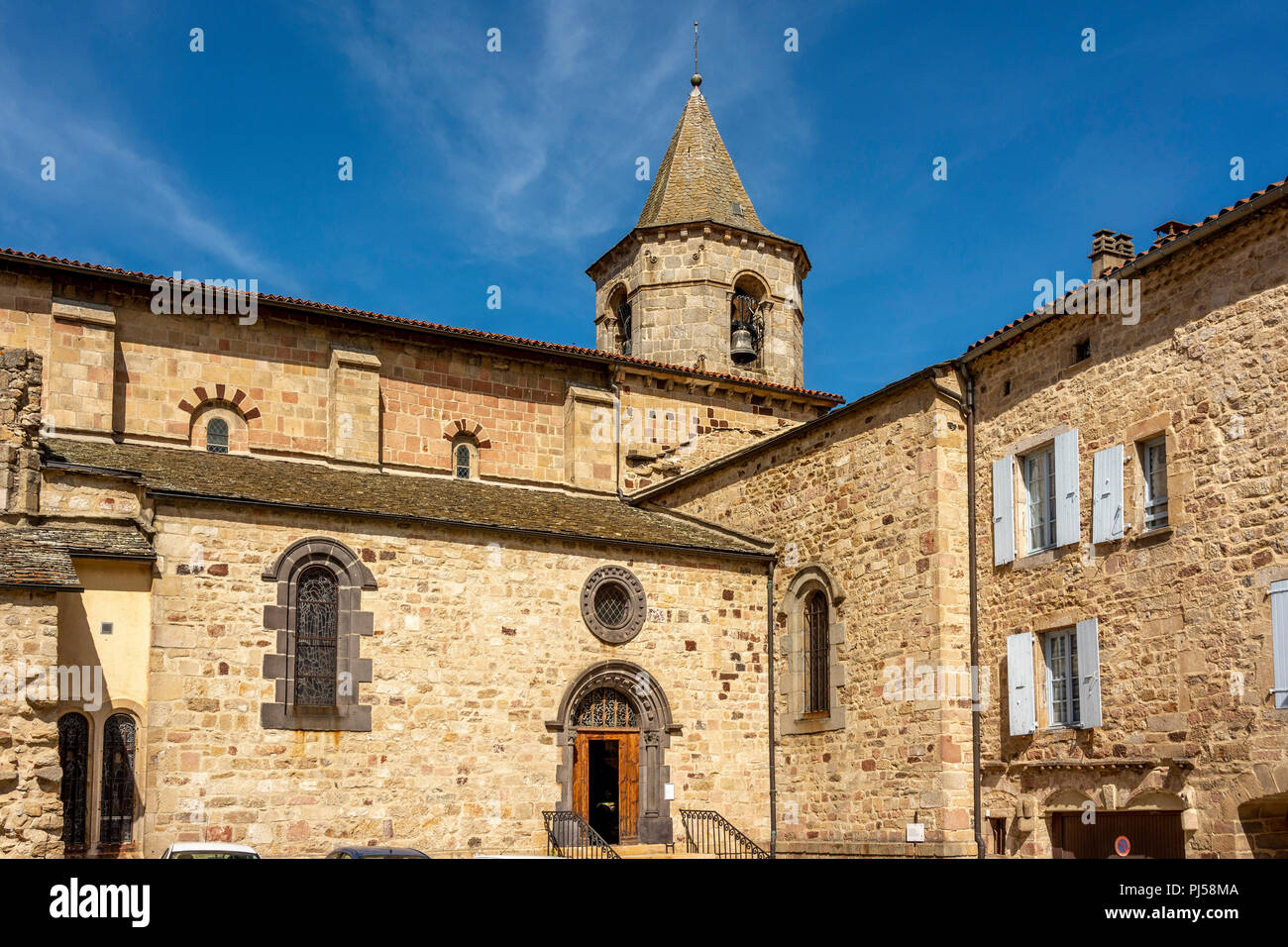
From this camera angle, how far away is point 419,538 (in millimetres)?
17859

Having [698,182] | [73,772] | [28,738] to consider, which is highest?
[698,182]

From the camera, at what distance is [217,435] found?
21.7 meters

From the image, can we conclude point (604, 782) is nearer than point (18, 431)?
No

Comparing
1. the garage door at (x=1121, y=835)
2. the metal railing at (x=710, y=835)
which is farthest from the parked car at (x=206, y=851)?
the garage door at (x=1121, y=835)

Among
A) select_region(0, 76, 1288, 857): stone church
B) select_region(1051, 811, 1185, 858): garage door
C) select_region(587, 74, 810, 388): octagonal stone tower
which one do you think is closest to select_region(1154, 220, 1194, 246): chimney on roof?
select_region(0, 76, 1288, 857): stone church

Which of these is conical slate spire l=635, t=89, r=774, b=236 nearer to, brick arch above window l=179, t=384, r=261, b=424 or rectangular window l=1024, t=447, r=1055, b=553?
brick arch above window l=179, t=384, r=261, b=424

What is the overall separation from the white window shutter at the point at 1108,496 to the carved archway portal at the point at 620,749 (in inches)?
299

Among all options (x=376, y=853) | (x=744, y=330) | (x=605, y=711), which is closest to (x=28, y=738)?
(x=376, y=853)

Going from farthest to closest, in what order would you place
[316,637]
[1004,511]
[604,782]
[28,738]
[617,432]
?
[617,432] → [604,782] → [316,637] → [1004,511] → [28,738]

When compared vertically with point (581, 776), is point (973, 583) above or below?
above

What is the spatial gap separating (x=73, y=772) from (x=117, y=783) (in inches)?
21.1

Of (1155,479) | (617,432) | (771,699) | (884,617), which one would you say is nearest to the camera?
(1155,479)

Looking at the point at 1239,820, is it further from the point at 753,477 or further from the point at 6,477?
the point at 6,477

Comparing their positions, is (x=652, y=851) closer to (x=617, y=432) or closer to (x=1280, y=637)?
(x=617, y=432)
